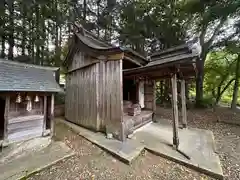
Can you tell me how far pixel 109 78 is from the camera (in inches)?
221

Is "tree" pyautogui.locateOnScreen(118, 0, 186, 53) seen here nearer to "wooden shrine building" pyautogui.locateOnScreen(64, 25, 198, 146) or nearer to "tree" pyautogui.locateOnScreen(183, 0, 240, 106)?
"tree" pyautogui.locateOnScreen(183, 0, 240, 106)

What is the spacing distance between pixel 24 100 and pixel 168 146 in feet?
15.3

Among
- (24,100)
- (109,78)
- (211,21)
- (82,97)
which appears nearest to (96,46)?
(109,78)

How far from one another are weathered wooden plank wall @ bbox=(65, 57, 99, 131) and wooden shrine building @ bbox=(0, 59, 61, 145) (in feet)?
4.72

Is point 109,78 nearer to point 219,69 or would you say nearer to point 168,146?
point 168,146

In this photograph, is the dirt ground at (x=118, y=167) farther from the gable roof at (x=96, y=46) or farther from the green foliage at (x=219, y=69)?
the green foliage at (x=219, y=69)

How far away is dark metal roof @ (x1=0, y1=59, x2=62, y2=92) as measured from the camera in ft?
13.9

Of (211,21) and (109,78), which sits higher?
(211,21)

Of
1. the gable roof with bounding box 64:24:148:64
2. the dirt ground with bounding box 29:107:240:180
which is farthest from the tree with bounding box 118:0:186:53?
the dirt ground with bounding box 29:107:240:180

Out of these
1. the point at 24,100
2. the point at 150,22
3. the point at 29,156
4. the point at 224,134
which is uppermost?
the point at 150,22

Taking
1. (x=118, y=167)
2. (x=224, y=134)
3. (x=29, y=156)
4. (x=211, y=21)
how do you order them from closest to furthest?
(x=118, y=167) < (x=29, y=156) < (x=224, y=134) < (x=211, y=21)

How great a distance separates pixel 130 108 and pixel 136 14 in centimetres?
839

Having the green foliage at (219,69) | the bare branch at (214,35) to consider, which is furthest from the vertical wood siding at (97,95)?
the green foliage at (219,69)

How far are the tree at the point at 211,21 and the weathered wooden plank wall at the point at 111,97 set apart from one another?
5.40m
